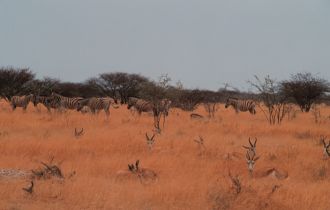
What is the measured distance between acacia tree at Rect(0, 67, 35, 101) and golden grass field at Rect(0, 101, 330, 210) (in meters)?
15.7

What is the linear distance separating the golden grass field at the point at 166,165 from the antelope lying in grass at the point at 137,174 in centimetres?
11

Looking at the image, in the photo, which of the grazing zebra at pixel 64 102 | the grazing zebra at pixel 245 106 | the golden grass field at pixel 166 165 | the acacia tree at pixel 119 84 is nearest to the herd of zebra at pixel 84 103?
the grazing zebra at pixel 64 102

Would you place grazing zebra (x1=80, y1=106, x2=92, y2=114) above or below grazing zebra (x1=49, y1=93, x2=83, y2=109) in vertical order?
below

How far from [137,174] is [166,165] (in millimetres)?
1459

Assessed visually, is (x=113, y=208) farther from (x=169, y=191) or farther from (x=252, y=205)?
(x=252, y=205)

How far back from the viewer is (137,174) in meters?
9.10

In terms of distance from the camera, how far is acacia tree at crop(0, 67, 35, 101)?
3256cm

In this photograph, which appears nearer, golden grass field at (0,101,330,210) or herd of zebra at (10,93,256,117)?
golden grass field at (0,101,330,210)

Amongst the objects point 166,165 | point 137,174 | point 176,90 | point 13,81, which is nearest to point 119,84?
point 13,81

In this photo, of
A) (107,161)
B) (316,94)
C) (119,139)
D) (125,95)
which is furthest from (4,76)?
(107,161)

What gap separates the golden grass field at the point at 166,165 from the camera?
7551 mm

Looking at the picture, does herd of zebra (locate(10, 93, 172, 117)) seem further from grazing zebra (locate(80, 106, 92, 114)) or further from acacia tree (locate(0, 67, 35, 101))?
acacia tree (locate(0, 67, 35, 101))

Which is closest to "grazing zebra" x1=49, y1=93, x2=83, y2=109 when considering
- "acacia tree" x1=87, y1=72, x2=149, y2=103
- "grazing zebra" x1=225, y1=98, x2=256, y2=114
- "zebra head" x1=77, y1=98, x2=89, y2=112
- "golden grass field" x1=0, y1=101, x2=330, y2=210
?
"zebra head" x1=77, y1=98, x2=89, y2=112

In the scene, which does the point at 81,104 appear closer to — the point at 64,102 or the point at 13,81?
the point at 64,102
